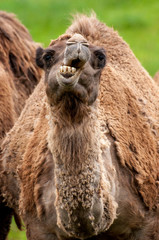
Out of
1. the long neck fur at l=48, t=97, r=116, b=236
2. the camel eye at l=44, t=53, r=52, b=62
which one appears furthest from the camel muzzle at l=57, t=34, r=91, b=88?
the camel eye at l=44, t=53, r=52, b=62

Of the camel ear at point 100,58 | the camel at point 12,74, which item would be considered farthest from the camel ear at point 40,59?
the camel at point 12,74

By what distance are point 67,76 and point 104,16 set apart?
A: 12534mm

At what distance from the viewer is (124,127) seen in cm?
596

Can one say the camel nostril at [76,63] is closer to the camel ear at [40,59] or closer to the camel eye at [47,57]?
the camel eye at [47,57]

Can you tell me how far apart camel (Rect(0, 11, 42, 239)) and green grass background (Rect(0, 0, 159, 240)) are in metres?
7.62

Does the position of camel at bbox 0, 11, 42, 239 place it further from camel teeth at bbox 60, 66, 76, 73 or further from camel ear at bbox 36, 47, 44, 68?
camel teeth at bbox 60, 66, 76, 73

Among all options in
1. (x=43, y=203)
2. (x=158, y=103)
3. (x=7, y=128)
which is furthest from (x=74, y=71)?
(x=7, y=128)

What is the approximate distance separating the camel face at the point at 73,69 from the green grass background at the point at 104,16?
10354mm

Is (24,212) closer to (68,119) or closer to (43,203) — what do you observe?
(43,203)

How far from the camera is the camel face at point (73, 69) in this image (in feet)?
15.9

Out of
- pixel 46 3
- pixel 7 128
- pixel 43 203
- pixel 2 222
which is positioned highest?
pixel 46 3

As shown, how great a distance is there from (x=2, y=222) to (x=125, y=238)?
6.86 feet

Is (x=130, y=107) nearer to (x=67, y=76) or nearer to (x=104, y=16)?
(x=67, y=76)

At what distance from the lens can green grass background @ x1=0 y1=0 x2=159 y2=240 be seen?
1650 cm
